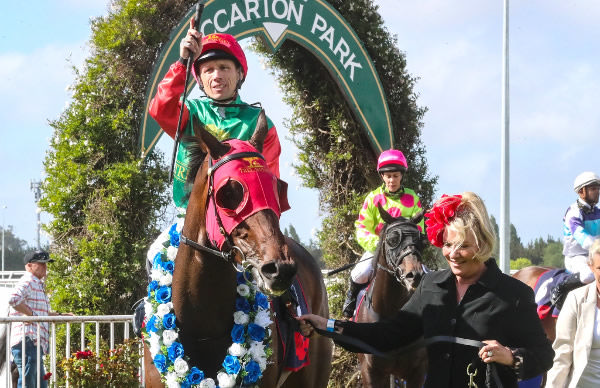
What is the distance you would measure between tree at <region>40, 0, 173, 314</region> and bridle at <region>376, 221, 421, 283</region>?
2536 millimetres

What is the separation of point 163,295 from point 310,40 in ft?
18.9

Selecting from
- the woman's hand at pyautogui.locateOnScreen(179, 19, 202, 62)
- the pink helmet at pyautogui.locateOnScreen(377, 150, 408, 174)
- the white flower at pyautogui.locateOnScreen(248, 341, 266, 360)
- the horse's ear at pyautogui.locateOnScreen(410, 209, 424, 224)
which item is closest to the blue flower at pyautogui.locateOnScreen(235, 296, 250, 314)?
A: the white flower at pyautogui.locateOnScreen(248, 341, 266, 360)

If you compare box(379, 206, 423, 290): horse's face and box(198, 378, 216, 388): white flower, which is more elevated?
box(379, 206, 423, 290): horse's face

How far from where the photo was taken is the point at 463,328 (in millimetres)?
2898

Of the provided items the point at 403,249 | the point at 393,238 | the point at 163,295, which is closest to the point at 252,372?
the point at 163,295

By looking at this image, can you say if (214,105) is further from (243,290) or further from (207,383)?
(207,383)

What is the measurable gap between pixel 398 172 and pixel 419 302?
3.97m

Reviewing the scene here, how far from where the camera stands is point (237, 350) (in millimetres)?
3104

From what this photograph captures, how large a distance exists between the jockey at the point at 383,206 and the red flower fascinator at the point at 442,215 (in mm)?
3944

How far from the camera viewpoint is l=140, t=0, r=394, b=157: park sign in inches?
287

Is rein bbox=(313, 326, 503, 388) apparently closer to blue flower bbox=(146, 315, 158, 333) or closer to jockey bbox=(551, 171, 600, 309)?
blue flower bbox=(146, 315, 158, 333)

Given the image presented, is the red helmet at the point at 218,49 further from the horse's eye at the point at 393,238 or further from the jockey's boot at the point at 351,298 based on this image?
the jockey's boot at the point at 351,298

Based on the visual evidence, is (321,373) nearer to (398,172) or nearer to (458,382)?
(458,382)

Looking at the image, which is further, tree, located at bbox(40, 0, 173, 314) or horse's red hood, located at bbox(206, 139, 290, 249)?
tree, located at bbox(40, 0, 173, 314)
